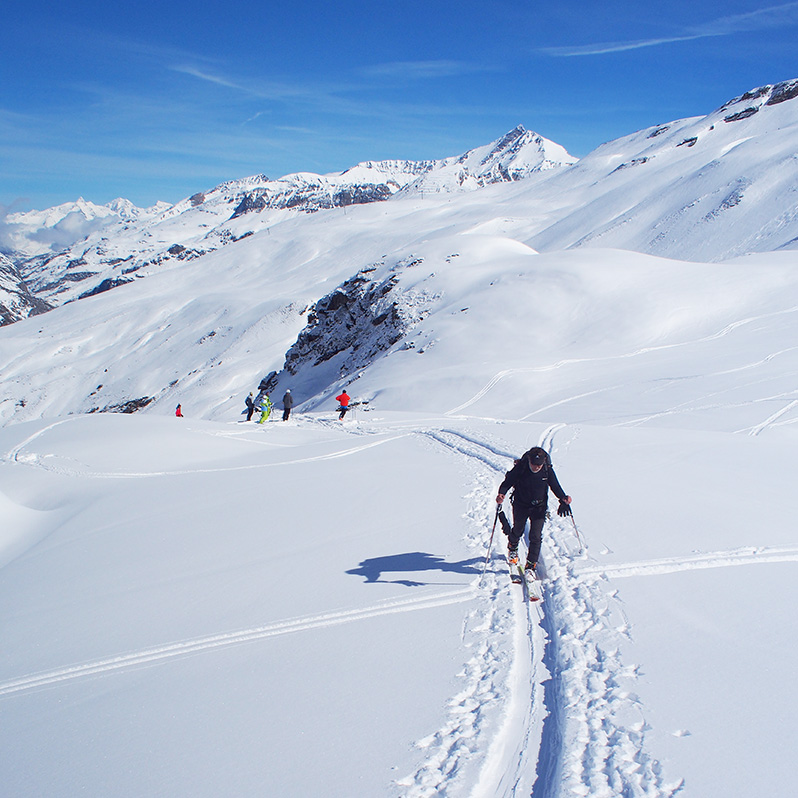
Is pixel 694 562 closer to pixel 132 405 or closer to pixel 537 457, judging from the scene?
pixel 537 457

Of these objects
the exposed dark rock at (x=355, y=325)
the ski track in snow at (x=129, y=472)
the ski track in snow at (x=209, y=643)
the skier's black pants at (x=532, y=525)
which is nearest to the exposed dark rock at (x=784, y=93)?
the exposed dark rock at (x=355, y=325)

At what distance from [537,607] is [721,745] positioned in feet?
8.11

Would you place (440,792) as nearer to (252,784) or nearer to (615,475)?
(252,784)

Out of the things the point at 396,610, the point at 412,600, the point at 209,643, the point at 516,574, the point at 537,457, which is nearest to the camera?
the point at 209,643

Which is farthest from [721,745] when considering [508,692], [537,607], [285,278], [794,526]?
[285,278]

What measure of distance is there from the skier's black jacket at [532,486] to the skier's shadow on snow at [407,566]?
1.05 metres

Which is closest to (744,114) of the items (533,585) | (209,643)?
(533,585)

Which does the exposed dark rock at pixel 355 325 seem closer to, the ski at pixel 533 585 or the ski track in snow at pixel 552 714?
the ski at pixel 533 585

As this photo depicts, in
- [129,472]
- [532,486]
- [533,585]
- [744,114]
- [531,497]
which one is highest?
[744,114]

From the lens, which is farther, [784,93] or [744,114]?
[784,93]

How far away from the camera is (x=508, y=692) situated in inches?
187

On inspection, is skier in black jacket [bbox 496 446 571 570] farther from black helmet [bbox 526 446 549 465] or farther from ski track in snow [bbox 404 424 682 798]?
ski track in snow [bbox 404 424 682 798]

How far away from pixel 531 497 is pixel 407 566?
1819 millimetres

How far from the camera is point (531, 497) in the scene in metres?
7.05
